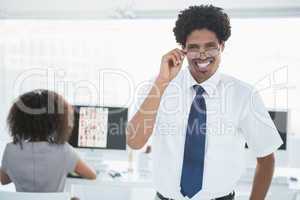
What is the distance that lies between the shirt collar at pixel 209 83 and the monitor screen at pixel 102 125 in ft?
3.57

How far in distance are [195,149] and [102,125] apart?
3.98 feet

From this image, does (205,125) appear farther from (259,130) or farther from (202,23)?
(202,23)

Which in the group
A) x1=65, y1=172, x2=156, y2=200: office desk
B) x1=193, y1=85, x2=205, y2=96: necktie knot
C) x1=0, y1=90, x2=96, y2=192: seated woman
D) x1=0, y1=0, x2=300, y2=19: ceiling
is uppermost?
x1=0, y1=0, x2=300, y2=19: ceiling

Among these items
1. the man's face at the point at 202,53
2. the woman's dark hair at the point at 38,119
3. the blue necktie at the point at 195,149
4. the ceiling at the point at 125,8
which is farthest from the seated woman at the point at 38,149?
the ceiling at the point at 125,8

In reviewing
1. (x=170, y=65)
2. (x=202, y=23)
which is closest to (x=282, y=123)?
(x=202, y=23)

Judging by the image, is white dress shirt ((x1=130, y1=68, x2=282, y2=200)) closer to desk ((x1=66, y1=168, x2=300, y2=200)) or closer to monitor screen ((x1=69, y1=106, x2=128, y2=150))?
desk ((x1=66, y1=168, x2=300, y2=200))

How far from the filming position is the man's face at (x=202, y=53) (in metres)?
1.65

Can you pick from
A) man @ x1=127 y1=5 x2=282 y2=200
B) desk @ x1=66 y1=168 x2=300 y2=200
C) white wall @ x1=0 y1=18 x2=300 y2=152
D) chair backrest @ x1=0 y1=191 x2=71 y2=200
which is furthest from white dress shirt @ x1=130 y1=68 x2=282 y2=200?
white wall @ x1=0 y1=18 x2=300 y2=152

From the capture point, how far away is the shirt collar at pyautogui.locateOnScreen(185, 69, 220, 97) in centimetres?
174

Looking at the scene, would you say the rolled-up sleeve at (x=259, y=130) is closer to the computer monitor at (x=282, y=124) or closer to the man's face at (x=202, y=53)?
the man's face at (x=202, y=53)

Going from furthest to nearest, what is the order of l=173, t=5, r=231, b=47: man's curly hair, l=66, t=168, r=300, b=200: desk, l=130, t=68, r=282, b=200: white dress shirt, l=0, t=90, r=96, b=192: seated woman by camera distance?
l=66, t=168, r=300, b=200: desk → l=0, t=90, r=96, b=192: seated woman → l=173, t=5, r=231, b=47: man's curly hair → l=130, t=68, r=282, b=200: white dress shirt

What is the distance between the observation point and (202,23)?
1721 mm

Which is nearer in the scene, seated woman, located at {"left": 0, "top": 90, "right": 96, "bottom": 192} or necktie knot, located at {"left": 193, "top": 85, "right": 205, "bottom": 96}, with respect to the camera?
necktie knot, located at {"left": 193, "top": 85, "right": 205, "bottom": 96}

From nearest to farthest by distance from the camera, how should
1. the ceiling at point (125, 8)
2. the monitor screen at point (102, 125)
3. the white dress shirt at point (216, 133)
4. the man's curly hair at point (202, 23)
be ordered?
the white dress shirt at point (216, 133), the man's curly hair at point (202, 23), the monitor screen at point (102, 125), the ceiling at point (125, 8)
